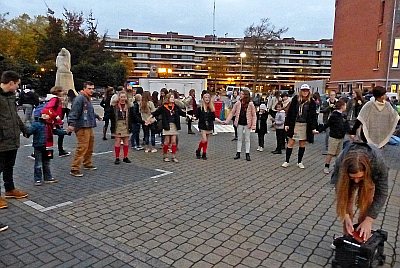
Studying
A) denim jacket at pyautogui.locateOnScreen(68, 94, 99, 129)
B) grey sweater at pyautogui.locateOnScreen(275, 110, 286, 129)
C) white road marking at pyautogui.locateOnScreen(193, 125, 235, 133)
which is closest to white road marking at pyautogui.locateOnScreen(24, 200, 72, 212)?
denim jacket at pyautogui.locateOnScreen(68, 94, 99, 129)

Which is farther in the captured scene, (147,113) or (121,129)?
(147,113)

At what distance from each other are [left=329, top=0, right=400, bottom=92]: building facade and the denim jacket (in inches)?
1007

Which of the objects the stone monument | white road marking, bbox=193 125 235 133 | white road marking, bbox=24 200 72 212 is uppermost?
the stone monument

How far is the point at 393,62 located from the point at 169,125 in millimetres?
31075

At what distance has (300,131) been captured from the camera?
7.48 meters

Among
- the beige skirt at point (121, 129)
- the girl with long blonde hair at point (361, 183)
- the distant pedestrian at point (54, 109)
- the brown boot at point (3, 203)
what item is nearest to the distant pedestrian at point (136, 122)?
the beige skirt at point (121, 129)

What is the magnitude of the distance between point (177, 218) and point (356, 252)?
2424mm

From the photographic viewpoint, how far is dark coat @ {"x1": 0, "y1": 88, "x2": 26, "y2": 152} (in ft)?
15.7

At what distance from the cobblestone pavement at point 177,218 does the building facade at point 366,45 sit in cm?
2420

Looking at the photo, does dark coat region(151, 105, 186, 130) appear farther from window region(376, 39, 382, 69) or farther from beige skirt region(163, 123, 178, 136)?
window region(376, 39, 382, 69)

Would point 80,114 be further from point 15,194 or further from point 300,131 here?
point 300,131

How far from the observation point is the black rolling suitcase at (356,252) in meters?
3.05

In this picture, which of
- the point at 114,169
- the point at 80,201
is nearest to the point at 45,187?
the point at 80,201

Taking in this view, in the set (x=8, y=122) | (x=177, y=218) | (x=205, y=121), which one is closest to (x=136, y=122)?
(x=205, y=121)
